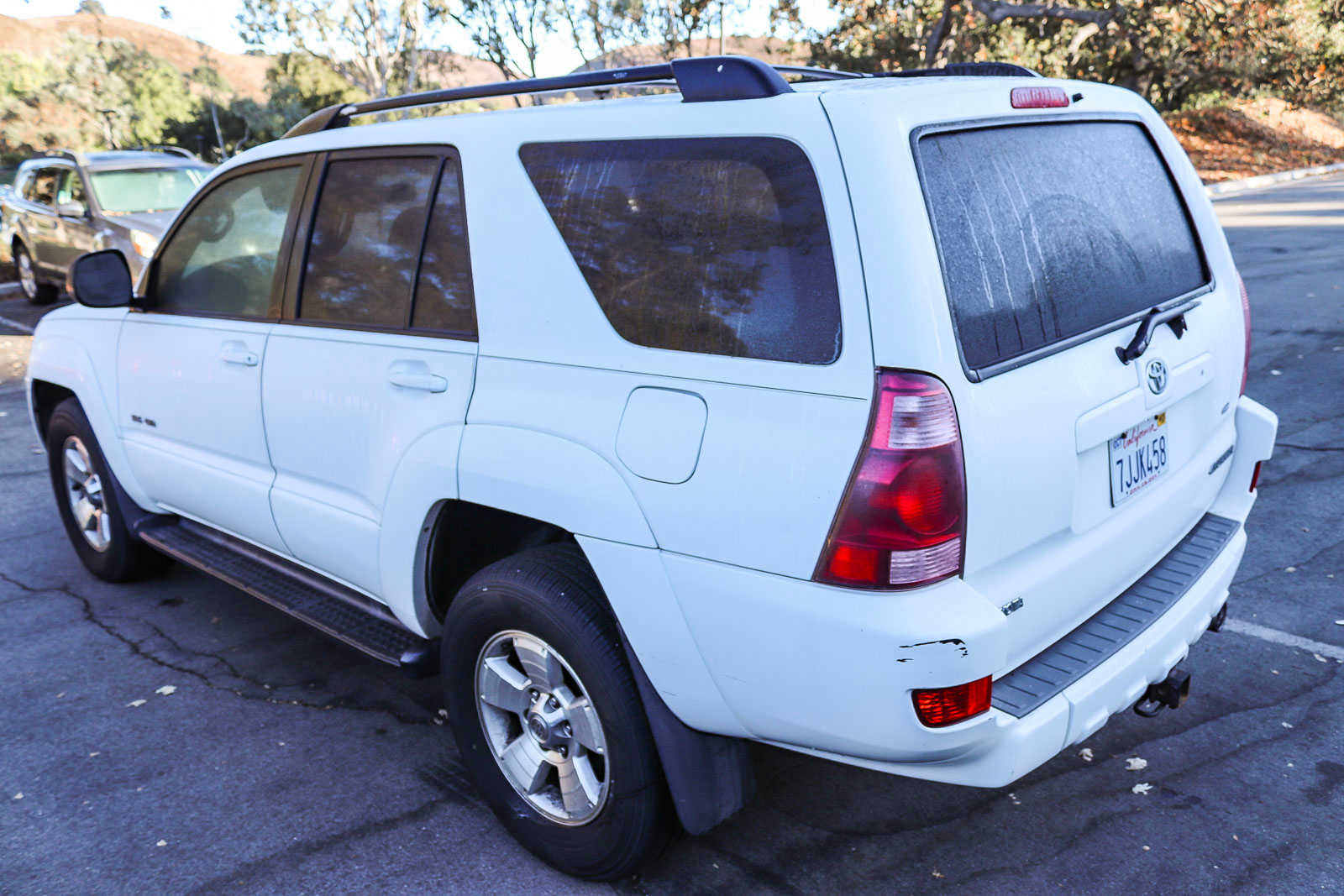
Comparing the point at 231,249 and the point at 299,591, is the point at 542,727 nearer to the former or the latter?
the point at 299,591

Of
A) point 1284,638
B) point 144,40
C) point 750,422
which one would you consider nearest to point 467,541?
point 750,422

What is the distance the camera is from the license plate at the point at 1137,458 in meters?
2.62

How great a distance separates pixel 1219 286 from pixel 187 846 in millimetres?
3368

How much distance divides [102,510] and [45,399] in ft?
2.43

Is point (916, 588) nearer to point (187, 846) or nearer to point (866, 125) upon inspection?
point (866, 125)

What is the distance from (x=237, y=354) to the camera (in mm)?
3742

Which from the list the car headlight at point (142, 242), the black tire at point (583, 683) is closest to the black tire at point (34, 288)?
the car headlight at point (142, 242)

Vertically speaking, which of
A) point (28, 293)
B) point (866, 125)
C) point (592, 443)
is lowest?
point (28, 293)

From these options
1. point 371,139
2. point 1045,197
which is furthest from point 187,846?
point 1045,197

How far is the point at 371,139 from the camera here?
11.0ft

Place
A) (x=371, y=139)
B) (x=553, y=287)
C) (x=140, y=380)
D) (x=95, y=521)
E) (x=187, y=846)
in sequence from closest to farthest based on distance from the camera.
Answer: (x=553, y=287) → (x=187, y=846) → (x=371, y=139) → (x=140, y=380) → (x=95, y=521)

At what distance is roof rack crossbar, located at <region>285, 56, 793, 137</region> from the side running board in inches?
61.7

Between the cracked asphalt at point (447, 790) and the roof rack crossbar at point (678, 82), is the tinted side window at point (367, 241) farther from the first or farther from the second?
the cracked asphalt at point (447, 790)

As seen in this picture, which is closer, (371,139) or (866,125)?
(866,125)
